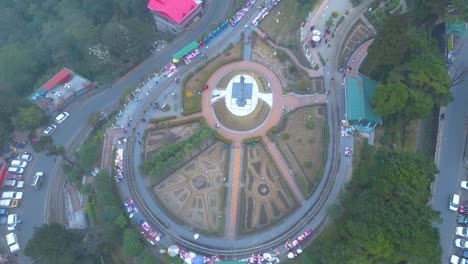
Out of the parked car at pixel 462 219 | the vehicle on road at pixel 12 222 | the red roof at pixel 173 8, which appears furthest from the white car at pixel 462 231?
the vehicle on road at pixel 12 222

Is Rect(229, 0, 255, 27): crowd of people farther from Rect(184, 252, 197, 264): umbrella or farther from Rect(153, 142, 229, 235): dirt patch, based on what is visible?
Rect(184, 252, 197, 264): umbrella

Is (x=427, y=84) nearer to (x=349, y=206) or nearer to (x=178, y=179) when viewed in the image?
(x=349, y=206)

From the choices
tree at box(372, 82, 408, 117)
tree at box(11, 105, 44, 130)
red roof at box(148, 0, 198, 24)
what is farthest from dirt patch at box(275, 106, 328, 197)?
tree at box(11, 105, 44, 130)

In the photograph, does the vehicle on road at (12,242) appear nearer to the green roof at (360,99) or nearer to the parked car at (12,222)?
the parked car at (12,222)

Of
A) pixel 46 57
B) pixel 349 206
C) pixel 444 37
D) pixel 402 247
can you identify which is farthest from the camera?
pixel 46 57

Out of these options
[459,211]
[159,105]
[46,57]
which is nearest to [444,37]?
[459,211]

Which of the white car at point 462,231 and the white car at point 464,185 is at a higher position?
the white car at point 464,185
